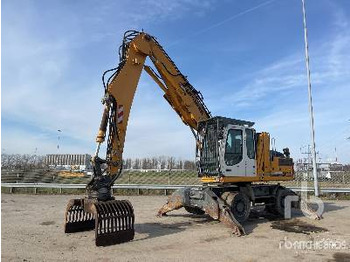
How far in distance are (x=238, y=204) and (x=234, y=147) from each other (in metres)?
1.73

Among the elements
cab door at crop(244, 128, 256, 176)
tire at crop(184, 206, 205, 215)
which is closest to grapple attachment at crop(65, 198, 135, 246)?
tire at crop(184, 206, 205, 215)

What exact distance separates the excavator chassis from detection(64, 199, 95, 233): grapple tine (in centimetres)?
305

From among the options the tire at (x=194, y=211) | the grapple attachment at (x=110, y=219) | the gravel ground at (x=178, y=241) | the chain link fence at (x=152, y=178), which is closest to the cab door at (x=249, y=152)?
the gravel ground at (x=178, y=241)

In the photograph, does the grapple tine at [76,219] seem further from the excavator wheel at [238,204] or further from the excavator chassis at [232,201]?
the excavator wheel at [238,204]

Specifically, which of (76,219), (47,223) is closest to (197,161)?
(76,219)

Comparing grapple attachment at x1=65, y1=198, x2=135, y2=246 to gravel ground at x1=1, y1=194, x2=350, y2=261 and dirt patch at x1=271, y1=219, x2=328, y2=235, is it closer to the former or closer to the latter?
gravel ground at x1=1, y1=194, x2=350, y2=261

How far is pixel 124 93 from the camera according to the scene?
10.3 metres

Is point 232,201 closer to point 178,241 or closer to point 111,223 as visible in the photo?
point 178,241

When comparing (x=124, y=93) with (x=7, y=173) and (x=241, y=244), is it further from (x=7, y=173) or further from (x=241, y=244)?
(x=7, y=173)

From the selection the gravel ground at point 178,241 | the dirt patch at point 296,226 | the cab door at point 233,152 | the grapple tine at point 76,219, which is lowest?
the gravel ground at point 178,241

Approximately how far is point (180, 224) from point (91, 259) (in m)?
4.60

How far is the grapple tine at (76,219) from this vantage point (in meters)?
9.94

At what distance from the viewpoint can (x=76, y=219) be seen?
A: 10219 mm

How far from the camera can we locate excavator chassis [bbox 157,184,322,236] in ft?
35.0
